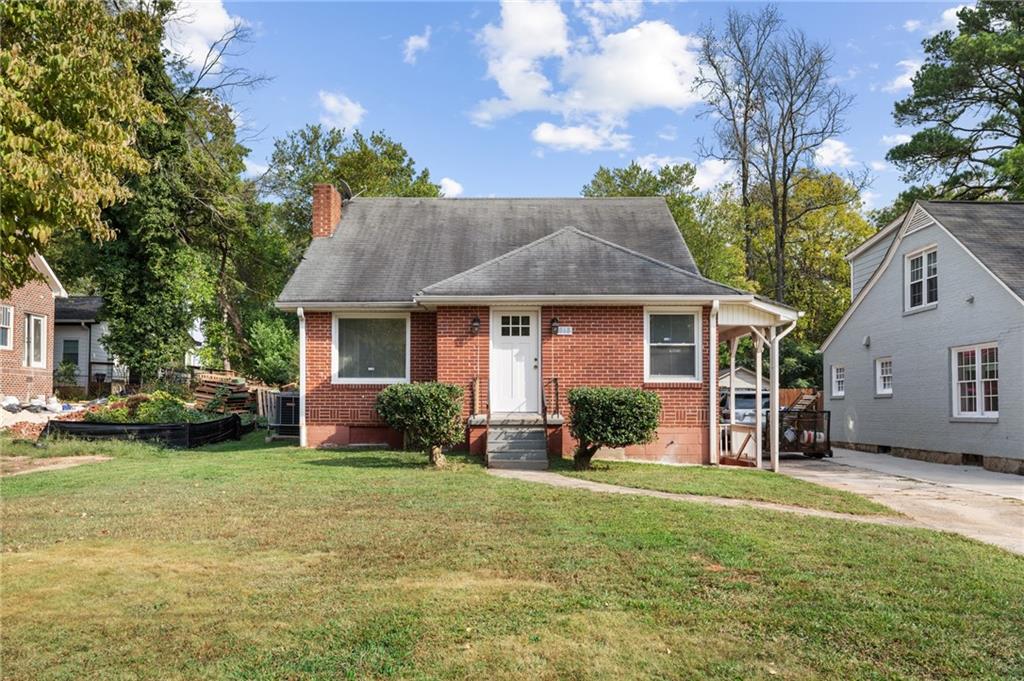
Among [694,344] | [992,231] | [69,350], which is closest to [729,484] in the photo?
[694,344]

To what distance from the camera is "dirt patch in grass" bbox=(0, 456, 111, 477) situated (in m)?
11.6

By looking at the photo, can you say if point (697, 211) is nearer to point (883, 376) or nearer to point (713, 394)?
point (883, 376)

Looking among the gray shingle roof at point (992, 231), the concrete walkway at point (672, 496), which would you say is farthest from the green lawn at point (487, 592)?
the gray shingle roof at point (992, 231)

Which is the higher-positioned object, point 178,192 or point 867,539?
point 178,192

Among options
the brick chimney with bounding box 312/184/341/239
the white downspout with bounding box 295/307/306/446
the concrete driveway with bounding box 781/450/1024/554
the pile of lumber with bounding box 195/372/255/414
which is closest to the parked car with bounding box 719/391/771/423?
the concrete driveway with bounding box 781/450/1024/554

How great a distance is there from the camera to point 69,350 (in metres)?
33.2

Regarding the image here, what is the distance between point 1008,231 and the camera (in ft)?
51.5

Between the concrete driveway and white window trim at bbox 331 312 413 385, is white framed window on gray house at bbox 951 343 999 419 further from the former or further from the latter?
white window trim at bbox 331 312 413 385

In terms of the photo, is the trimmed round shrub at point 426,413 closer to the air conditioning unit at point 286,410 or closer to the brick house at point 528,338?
the brick house at point 528,338

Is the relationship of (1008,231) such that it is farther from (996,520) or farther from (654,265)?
(996,520)

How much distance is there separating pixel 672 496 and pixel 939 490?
16.4 ft

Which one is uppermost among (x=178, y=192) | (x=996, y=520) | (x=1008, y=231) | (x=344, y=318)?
(x=178, y=192)

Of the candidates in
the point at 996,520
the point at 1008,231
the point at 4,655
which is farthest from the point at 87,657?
the point at 1008,231

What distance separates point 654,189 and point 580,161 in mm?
3872
